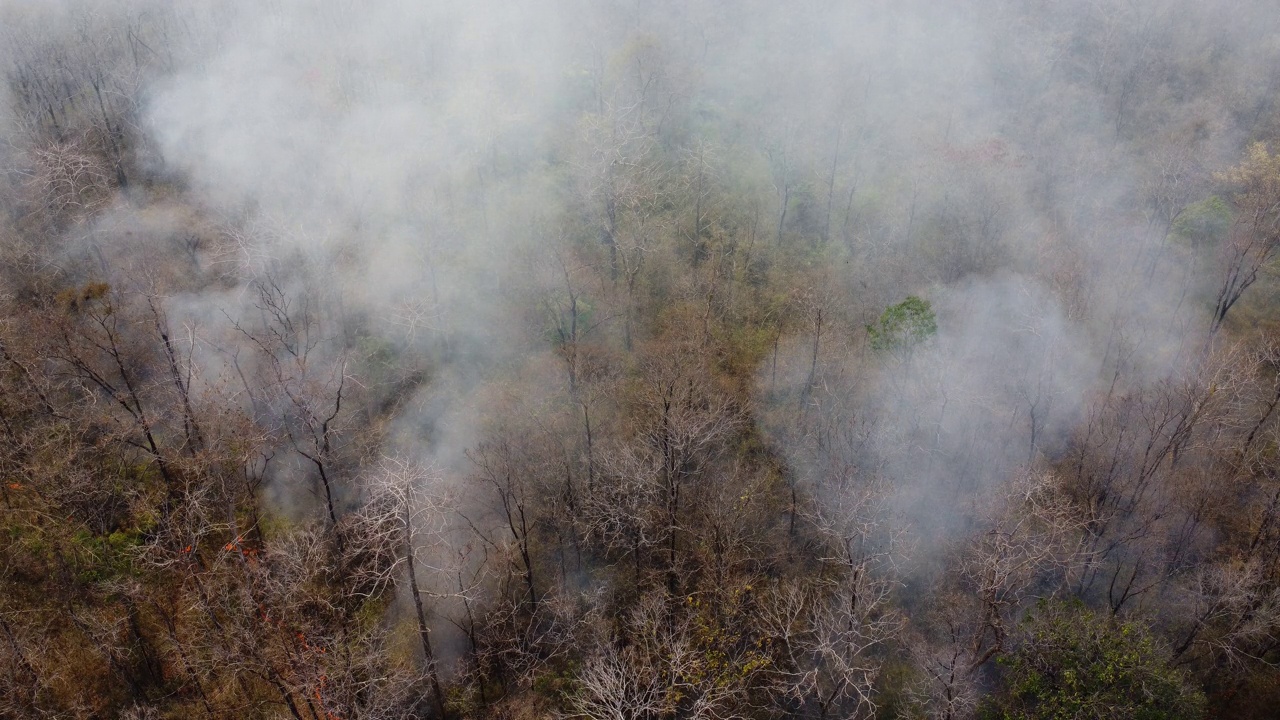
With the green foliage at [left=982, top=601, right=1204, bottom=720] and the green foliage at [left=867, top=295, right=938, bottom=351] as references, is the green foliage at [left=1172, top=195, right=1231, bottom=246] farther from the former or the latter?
the green foliage at [left=982, top=601, right=1204, bottom=720]

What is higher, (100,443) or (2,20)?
(2,20)

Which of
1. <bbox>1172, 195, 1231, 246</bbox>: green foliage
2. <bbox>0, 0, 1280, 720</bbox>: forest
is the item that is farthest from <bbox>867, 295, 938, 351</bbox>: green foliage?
<bbox>1172, 195, 1231, 246</bbox>: green foliage

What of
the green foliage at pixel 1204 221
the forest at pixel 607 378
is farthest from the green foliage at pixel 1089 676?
the green foliage at pixel 1204 221

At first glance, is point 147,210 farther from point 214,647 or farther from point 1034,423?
point 1034,423

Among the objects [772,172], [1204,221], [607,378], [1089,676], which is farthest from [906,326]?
[1204,221]

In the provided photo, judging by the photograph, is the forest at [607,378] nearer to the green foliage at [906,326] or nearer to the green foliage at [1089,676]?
the green foliage at [1089,676]

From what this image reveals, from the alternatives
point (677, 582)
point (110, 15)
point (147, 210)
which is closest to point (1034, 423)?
point (677, 582)

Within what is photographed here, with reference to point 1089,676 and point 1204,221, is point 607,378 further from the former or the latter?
point 1204,221
